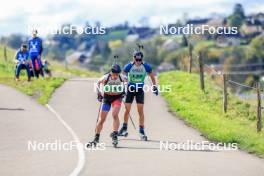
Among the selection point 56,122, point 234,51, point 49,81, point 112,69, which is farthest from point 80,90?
point 234,51

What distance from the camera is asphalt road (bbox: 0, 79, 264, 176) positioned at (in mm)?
12836

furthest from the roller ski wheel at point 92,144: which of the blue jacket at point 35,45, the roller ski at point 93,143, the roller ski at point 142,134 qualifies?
the blue jacket at point 35,45

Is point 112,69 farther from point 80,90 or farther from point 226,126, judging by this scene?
point 80,90

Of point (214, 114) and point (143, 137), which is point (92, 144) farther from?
point (214, 114)

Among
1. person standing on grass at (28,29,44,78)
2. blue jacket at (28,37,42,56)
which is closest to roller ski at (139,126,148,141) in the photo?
person standing on grass at (28,29,44,78)

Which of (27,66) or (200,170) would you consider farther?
(27,66)

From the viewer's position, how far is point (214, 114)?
2144cm

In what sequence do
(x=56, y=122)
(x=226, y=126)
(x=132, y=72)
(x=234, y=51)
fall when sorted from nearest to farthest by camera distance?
(x=132, y=72)
(x=226, y=126)
(x=56, y=122)
(x=234, y=51)

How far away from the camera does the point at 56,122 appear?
20.0m

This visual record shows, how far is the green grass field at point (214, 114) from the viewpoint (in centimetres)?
1691

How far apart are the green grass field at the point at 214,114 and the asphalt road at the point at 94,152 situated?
410 mm

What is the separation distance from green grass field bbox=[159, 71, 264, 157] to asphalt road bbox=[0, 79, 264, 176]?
1.35 feet

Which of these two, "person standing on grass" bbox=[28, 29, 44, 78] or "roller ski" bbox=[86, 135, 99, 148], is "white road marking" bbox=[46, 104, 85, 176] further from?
"person standing on grass" bbox=[28, 29, 44, 78]

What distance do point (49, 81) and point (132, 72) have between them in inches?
504
